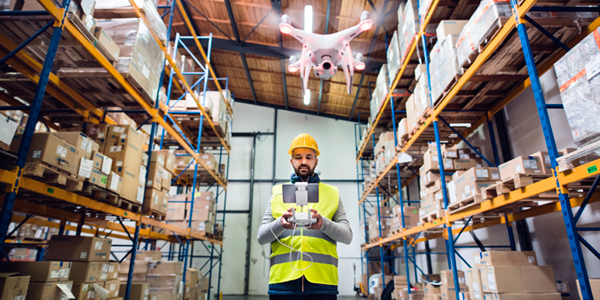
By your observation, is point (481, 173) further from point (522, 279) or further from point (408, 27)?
point (408, 27)

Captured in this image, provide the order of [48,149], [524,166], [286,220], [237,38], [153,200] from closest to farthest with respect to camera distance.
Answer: [286,220] < [48,149] < [524,166] < [153,200] < [237,38]

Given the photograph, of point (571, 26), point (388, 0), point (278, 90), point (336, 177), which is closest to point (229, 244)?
point (336, 177)

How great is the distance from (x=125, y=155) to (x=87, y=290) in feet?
5.74

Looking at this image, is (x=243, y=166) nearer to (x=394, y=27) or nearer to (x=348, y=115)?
(x=348, y=115)

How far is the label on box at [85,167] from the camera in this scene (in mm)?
3678

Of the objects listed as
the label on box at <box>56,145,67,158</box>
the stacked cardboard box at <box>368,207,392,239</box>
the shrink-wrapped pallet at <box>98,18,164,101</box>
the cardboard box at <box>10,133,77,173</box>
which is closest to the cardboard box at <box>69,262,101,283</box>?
the cardboard box at <box>10,133,77,173</box>

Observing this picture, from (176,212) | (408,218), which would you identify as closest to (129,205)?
(176,212)

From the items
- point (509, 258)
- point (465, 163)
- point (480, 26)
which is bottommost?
point (509, 258)

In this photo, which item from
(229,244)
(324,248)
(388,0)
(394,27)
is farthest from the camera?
(229,244)

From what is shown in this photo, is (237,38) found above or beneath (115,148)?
above

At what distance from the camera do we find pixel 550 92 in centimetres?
517

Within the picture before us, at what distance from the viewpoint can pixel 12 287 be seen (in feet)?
9.50

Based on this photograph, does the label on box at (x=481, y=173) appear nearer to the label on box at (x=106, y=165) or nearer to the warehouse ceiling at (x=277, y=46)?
the label on box at (x=106, y=165)

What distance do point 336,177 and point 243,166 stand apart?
4.60m
